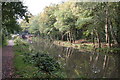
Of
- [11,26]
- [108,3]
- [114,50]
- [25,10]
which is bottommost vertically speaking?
[114,50]

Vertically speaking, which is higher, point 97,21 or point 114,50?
point 97,21

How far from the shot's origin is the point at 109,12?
19078 mm

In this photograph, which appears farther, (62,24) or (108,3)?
(62,24)

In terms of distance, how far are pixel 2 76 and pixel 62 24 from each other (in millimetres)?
24884

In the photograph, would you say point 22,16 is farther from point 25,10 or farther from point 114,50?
point 114,50

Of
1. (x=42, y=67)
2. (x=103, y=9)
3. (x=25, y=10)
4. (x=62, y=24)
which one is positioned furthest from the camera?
(x=62, y=24)

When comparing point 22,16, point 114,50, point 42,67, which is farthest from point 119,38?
point 42,67

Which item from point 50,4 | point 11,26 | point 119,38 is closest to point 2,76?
point 11,26

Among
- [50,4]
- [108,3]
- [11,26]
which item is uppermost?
[50,4]

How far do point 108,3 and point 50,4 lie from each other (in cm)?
2501

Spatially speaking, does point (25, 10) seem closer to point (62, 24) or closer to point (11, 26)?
point (11, 26)

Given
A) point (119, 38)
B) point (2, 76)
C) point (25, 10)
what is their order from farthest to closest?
1. point (119, 38)
2. point (25, 10)
3. point (2, 76)

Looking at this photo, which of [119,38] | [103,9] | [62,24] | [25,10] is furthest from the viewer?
[62,24]

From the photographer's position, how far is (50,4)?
136 ft
